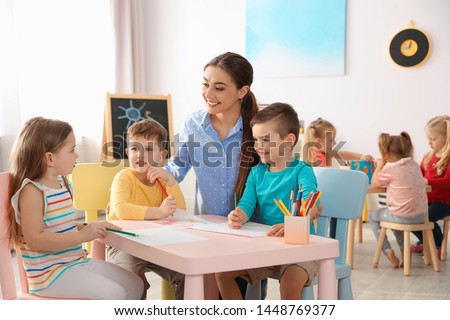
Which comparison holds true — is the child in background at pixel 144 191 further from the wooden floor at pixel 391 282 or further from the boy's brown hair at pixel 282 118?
the wooden floor at pixel 391 282

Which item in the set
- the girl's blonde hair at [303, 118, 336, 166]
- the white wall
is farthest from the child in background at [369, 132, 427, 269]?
the white wall

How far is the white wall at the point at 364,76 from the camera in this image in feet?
17.4

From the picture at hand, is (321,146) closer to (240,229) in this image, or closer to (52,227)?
(240,229)

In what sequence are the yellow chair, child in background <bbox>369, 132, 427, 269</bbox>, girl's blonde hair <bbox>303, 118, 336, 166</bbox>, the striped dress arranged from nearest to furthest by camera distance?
1. the striped dress
2. the yellow chair
3. child in background <bbox>369, 132, 427, 269</bbox>
4. girl's blonde hair <bbox>303, 118, 336, 166</bbox>

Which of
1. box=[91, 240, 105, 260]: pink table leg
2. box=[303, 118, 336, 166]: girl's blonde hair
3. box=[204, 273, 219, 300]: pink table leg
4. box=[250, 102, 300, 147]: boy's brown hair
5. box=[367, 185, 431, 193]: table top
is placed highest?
box=[250, 102, 300, 147]: boy's brown hair

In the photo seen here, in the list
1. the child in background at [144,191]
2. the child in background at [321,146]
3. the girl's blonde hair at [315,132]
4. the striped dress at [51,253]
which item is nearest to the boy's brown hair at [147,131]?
the child in background at [144,191]

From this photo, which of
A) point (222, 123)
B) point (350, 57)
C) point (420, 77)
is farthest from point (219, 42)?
point (222, 123)

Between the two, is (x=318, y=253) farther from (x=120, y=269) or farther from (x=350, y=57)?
(x=350, y=57)

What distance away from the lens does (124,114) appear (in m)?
5.00

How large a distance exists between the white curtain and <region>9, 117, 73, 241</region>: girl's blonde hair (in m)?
4.07

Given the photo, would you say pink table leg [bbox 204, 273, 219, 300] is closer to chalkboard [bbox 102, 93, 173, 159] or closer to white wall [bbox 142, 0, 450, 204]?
chalkboard [bbox 102, 93, 173, 159]

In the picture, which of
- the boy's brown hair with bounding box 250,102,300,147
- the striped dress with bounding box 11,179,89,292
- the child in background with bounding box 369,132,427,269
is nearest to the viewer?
the striped dress with bounding box 11,179,89,292

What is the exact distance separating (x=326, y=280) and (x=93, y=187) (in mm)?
1135

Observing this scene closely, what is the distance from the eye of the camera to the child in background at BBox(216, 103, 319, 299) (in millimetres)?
1926
